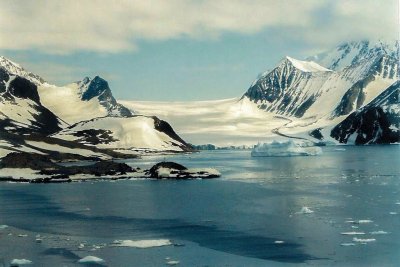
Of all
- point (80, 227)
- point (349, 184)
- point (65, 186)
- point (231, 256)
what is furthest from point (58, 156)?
point (231, 256)

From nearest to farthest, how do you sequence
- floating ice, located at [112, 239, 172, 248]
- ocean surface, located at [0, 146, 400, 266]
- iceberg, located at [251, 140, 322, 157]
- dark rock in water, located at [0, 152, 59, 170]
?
ocean surface, located at [0, 146, 400, 266] → floating ice, located at [112, 239, 172, 248] → dark rock in water, located at [0, 152, 59, 170] → iceberg, located at [251, 140, 322, 157]

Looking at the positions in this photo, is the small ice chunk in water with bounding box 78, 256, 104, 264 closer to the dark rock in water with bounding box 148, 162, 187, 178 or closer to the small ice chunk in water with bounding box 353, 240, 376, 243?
the small ice chunk in water with bounding box 353, 240, 376, 243

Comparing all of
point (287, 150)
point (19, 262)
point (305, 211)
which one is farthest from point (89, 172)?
point (287, 150)

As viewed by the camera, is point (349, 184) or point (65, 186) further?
point (65, 186)

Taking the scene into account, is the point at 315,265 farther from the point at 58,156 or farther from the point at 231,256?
the point at 58,156

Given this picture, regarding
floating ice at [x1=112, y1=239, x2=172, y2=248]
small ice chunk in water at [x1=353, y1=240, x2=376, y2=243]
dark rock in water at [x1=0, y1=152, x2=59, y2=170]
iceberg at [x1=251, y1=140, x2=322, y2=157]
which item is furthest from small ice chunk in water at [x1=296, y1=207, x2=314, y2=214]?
iceberg at [x1=251, y1=140, x2=322, y2=157]

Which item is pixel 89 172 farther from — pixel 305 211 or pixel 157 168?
pixel 305 211
